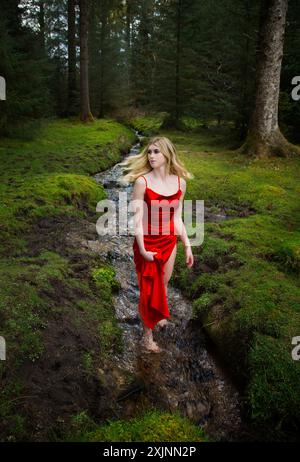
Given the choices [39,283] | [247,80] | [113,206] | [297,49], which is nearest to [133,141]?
[247,80]

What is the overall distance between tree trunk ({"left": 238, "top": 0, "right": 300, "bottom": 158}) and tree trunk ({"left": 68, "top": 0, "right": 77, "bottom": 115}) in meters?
15.1

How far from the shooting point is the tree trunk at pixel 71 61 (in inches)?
903

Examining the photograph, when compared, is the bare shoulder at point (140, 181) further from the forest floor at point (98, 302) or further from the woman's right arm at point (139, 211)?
the forest floor at point (98, 302)

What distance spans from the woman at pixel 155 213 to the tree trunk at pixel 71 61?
2180 centimetres

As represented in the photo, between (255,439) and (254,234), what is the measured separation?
3916mm

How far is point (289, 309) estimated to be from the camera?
4445mm

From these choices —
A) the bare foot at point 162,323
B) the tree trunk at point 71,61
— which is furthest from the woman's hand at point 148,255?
the tree trunk at point 71,61

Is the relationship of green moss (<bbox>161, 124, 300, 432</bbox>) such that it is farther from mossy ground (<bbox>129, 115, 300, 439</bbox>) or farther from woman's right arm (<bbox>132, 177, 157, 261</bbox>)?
woman's right arm (<bbox>132, 177, 157, 261</bbox>)

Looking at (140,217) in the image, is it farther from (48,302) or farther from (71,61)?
(71,61)

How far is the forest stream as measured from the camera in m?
3.55

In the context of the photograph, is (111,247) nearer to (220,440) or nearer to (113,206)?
(113,206)

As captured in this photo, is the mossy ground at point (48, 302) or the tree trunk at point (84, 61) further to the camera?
the tree trunk at point (84, 61)

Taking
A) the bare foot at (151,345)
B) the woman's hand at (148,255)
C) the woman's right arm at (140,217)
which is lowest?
the bare foot at (151,345)

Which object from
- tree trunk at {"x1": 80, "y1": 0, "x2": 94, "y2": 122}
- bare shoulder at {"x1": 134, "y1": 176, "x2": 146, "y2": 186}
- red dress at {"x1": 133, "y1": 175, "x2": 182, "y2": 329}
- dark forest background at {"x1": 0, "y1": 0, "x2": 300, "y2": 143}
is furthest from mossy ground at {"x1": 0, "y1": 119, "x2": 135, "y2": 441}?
tree trunk at {"x1": 80, "y1": 0, "x2": 94, "y2": 122}
